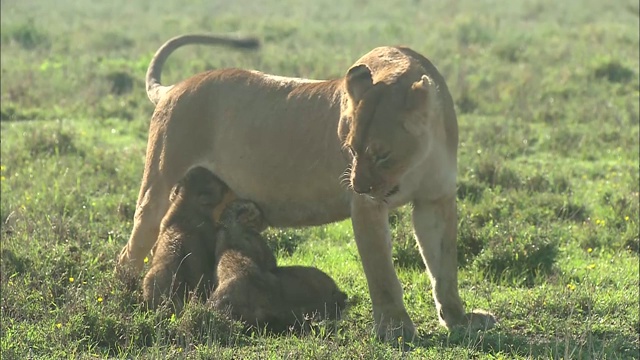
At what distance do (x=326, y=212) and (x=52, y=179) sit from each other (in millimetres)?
4790

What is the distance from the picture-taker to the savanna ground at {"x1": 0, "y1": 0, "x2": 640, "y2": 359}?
628 cm

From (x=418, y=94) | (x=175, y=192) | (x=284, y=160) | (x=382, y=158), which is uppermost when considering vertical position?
(x=418, y=94)

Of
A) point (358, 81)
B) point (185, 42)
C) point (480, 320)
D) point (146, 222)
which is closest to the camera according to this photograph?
point (358, 81)

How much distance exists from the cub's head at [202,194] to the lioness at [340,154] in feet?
0.22

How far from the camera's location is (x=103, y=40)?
23688mm

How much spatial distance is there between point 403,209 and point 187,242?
2679 millimetres

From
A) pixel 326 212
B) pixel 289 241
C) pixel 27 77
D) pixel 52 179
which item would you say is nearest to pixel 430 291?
pixel 326 212

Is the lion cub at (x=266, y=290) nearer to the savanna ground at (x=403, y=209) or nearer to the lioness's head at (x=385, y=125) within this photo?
the savanna ground at (x=403, y=209)

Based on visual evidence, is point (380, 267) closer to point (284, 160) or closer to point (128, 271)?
point (284, 160)

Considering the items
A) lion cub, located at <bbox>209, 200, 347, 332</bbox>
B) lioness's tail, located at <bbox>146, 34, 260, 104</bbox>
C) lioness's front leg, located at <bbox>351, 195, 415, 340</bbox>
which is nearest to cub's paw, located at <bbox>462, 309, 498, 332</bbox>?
lioness's front leg, located at <bbox>351, 195, 415, 340</bbox>

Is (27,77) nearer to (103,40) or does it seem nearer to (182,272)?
(103,40)

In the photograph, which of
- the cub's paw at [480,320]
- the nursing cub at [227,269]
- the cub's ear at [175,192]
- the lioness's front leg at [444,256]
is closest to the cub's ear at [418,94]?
the lioness's front leg at [444,256]

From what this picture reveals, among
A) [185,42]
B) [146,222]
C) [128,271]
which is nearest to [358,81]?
[128,271]

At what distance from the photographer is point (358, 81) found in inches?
232
